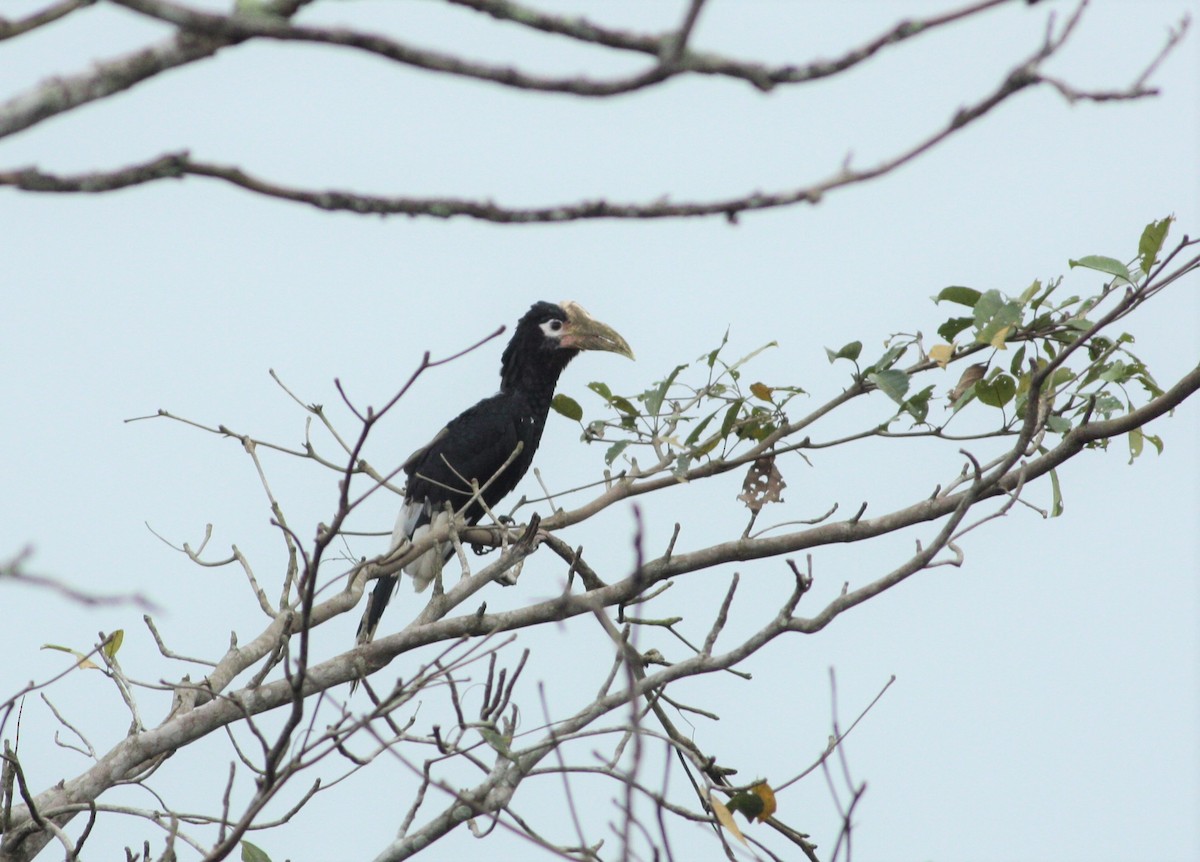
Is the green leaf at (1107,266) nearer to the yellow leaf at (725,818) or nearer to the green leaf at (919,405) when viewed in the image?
the green leaf at (919,405)

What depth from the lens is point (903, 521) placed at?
3.71 metres

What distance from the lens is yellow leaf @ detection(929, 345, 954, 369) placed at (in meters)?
3.71

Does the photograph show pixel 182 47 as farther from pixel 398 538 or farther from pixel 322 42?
pixel 398 538

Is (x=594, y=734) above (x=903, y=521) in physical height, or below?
below

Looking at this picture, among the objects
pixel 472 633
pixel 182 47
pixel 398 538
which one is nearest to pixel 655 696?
pixel 472 633

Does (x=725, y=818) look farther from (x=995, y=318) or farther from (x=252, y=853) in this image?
(x=995, y=318)

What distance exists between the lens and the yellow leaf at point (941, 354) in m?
3.71

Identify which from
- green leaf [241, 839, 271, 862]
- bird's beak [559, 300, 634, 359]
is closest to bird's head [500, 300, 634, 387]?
bird's beak [559, 300, 634, 359]

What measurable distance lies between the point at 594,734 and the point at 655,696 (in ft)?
0.52

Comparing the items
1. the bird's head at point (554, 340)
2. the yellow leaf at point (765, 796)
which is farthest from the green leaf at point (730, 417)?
the bird's head at point (554, 340)

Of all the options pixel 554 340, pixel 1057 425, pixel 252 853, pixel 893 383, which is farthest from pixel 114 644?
pixel 554 340

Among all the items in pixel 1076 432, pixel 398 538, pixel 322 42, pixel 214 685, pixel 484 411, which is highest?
pixel 484 411

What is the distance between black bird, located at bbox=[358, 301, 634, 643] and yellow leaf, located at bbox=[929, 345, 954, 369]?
2598mm

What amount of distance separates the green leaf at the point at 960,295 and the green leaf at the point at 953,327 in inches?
1.8
